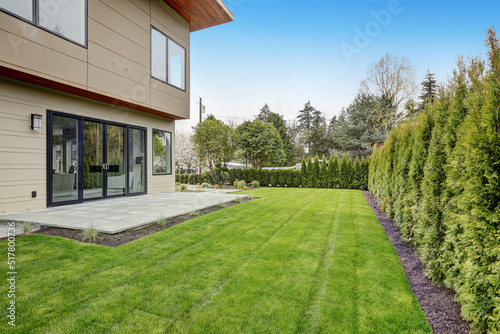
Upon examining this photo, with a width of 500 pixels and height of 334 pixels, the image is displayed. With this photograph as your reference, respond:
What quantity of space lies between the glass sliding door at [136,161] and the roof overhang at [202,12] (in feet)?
15.4

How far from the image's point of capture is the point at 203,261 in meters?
2.98

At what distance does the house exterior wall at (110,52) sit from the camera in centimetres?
473

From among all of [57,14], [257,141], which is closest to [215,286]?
[57,14]

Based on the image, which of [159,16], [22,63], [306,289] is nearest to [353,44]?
[159,16]

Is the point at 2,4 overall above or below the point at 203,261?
above

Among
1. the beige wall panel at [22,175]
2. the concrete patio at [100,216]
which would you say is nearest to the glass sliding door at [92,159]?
the beige wall panel at [22,175]

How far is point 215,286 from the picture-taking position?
7.88 ft

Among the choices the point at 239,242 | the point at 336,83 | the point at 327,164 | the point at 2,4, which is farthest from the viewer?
the point at 327,164

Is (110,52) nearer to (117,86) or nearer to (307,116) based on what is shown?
(117,86)

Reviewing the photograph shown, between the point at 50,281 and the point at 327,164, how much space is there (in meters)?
13.6

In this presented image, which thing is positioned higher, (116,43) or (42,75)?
(116,43)

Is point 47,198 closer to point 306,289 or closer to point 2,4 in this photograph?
point 2,4

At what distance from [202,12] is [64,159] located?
6.94 m

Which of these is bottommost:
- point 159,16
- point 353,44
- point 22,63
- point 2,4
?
point 22,63
